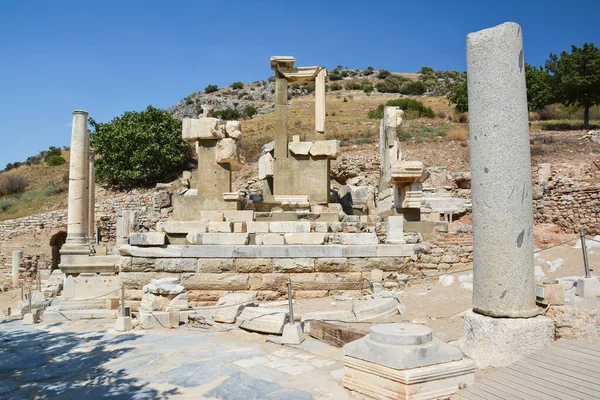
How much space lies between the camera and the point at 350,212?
506 inches

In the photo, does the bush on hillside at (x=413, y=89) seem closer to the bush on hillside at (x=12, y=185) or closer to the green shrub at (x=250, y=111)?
the green shrub at (x=250, y=111)

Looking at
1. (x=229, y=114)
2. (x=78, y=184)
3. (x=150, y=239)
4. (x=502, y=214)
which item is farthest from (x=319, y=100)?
(x=229, y=114)

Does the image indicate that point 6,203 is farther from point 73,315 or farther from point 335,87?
point 335,87

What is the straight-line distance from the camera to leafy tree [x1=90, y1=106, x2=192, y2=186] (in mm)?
32375

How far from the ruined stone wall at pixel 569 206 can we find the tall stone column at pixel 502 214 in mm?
10806

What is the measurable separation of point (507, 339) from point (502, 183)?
144 centimetres

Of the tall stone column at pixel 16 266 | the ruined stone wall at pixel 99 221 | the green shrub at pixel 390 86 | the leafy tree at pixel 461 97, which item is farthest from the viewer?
the green shrub at pixel 390 86

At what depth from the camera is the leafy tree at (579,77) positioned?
30.8 meters

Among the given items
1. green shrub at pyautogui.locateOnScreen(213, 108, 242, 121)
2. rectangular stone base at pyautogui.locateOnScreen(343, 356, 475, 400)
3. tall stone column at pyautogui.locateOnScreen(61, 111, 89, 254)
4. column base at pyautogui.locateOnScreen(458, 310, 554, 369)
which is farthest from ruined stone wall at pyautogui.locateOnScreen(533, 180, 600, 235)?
green shrub at pyautogui.locateOnScreen(213, 108, 242, 121)

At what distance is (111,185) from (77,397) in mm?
32591

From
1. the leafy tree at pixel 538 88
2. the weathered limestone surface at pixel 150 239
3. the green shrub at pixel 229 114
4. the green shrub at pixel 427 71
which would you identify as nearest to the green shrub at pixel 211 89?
the green shrub at pixel 229 114

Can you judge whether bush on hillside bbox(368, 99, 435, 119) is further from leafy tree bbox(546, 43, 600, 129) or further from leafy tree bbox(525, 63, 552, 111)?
leafy tree bbox(546, 43, 600, 129)

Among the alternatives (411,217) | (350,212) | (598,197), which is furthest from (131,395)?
(598,197)

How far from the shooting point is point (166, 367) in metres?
4.76
